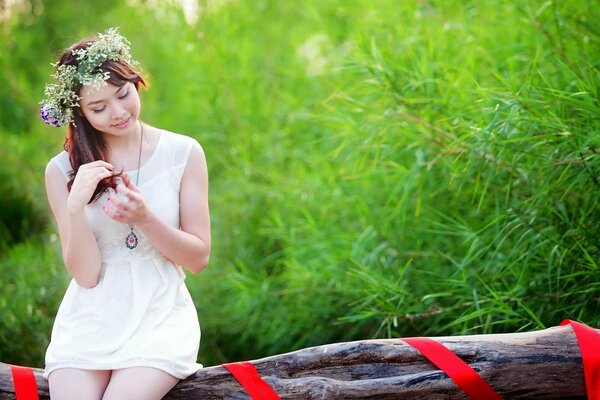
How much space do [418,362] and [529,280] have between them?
2.81 feet

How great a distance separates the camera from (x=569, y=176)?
2.67 metres

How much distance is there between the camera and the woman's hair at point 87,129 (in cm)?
225

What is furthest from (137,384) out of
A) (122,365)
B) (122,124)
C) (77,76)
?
(77,76)

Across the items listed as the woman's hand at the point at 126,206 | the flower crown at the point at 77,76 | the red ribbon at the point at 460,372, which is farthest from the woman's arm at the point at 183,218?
the red ribbon at the point at 460,372

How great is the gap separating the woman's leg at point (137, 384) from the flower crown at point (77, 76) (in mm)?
762

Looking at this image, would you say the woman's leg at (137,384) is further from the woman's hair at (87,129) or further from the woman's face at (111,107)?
the woman's face at (111,107)

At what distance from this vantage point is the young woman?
216 cm

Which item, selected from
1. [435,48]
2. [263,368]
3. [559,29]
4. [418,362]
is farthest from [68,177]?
[559,29]

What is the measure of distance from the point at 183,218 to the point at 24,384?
67cm

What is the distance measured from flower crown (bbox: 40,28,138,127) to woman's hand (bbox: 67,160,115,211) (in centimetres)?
21

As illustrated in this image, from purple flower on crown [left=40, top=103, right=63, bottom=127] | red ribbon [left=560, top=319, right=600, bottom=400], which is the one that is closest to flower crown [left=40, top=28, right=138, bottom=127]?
purple flower on crown [left=40, top=103, right=63, bottom=127]

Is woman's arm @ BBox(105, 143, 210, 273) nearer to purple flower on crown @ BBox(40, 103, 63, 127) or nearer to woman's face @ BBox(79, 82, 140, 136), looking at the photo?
woman's face @ BBox(79, 82, 140, 136)

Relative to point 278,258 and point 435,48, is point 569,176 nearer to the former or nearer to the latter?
point 435,48

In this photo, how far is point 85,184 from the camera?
2.15 metres
